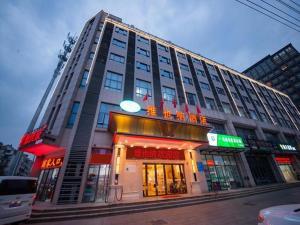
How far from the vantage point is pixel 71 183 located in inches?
418

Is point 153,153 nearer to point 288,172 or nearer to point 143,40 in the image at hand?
point 143,40

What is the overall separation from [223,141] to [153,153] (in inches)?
346

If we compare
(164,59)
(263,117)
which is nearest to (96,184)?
(164,59)

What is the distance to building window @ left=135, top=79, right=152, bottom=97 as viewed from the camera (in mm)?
17084

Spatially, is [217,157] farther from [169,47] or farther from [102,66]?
[169,47]

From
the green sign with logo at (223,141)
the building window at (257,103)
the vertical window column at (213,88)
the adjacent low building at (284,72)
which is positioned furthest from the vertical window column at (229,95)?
the adjacent low building at (284,72)

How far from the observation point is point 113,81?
641 inches

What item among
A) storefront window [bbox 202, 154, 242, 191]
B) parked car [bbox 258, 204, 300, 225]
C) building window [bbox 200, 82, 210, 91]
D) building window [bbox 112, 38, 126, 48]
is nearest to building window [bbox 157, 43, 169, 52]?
building window [bbox 112, 38, 126, 48]

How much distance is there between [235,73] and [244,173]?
2425cm

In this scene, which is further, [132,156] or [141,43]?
[141,43]

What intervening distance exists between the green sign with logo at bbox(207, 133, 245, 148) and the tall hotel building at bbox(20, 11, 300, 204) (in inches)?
→ 4.9

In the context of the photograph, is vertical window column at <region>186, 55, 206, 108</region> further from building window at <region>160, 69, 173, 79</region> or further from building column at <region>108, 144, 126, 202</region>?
building column at <region>108, 144, 126, 202</region>

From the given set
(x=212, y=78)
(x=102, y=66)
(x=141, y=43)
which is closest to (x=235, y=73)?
(x=212, y=78)

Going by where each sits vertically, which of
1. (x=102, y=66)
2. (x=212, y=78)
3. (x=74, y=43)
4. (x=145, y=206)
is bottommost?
(x=145, y=206)
